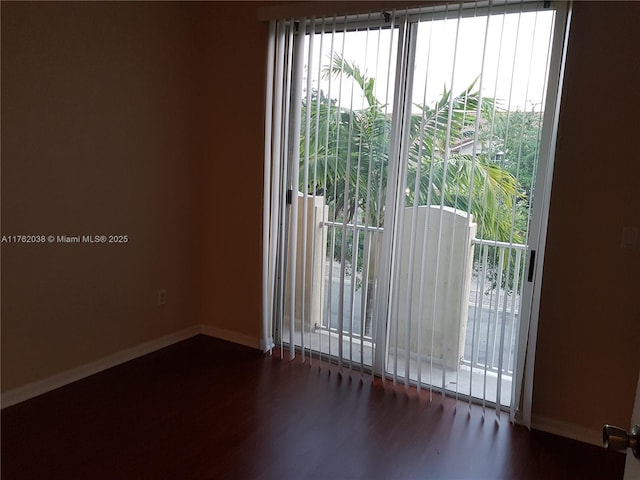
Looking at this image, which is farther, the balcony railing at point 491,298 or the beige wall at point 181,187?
the balcony railing at point 491,298

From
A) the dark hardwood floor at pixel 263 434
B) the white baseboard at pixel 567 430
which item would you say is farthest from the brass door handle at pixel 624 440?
the white baseboard at pixel 567 430

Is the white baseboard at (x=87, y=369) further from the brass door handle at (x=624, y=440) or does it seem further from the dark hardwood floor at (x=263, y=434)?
the brass door handle at (x=624, y=440)

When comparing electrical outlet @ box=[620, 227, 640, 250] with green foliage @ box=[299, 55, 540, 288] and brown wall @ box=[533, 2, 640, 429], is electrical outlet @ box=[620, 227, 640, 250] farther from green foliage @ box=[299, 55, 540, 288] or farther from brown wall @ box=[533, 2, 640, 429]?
green foliage @ box=[299, 55, 540, 288]

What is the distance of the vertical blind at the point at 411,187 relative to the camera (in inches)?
93.8

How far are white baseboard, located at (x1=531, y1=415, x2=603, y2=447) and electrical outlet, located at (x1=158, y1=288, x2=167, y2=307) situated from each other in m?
2.48

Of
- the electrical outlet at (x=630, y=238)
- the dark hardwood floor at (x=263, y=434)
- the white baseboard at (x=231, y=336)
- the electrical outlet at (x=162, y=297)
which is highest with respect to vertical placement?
the electrical outlet at (x=630, y=238)

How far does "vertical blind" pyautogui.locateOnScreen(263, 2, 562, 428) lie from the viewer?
238cm

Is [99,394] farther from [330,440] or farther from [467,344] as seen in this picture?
[467,344]

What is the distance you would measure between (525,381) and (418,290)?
741 millimetres

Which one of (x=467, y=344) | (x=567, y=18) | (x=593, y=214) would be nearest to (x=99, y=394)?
(x=467, y=344)

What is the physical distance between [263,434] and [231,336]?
128 cm

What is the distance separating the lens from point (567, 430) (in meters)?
2.46

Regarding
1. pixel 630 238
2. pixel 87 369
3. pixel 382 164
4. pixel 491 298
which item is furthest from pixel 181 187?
pixel 630 238

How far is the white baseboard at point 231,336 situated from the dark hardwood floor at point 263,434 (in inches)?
17.7
